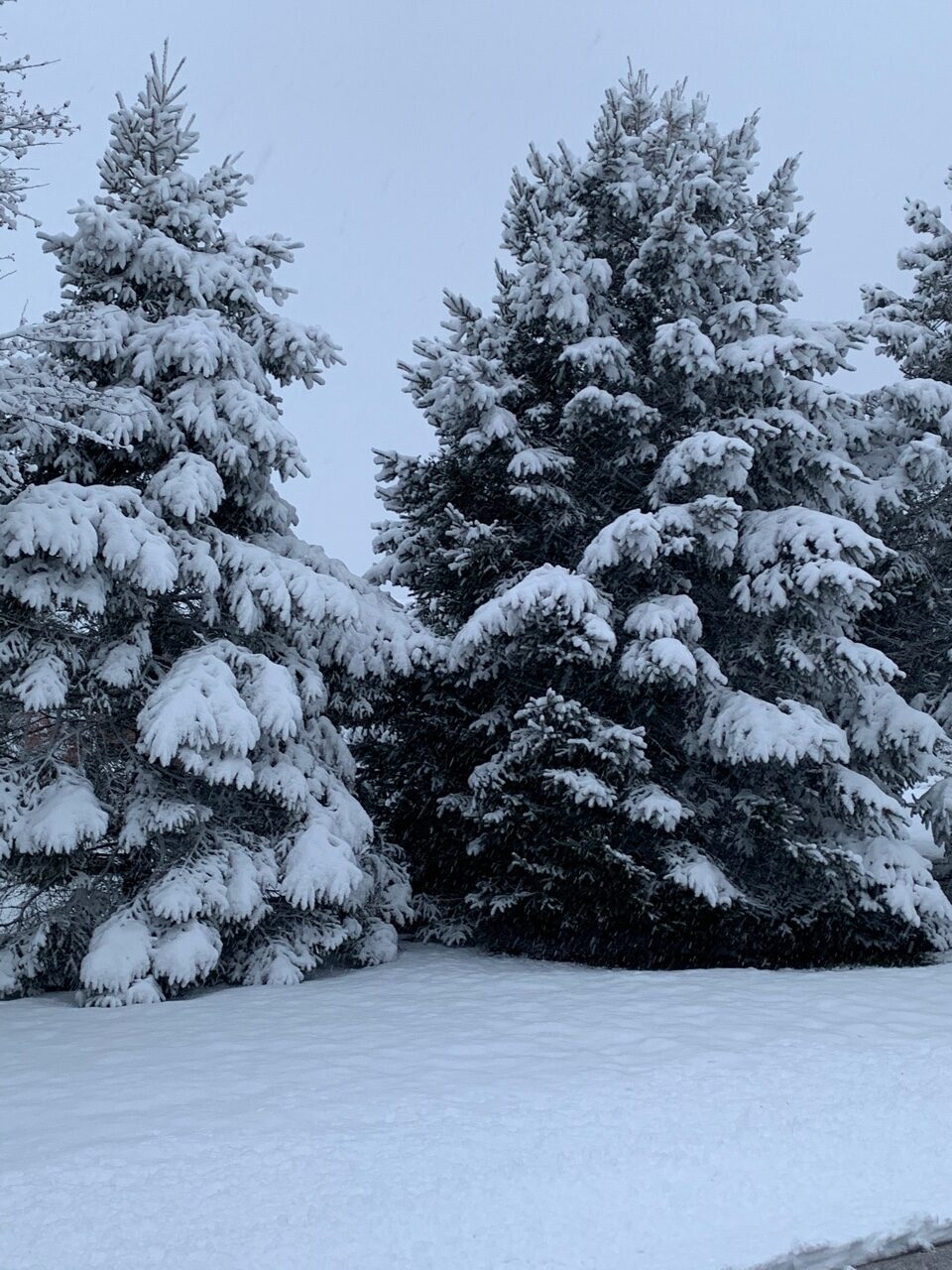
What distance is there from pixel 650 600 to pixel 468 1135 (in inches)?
241

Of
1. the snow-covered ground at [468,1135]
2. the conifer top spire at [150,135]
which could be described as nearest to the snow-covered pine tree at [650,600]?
the snow-covered ground at [468,1135]

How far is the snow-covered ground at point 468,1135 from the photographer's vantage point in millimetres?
4152

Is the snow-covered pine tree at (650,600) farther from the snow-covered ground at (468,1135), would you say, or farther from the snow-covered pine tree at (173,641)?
the snow-covered ground at (468,1135)

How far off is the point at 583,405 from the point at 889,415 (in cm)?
440

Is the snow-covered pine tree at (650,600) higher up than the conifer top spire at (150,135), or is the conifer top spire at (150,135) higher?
the conifer top spire at (150,135)

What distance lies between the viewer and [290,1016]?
7.65 meters

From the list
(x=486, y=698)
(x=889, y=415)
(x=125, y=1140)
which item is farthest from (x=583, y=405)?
(x=125, y=1140)

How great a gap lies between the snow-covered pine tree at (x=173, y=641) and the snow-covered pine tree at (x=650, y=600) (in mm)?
1352

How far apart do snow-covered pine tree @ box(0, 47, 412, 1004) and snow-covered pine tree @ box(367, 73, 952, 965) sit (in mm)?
1352

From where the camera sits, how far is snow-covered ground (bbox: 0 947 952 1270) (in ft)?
13.6

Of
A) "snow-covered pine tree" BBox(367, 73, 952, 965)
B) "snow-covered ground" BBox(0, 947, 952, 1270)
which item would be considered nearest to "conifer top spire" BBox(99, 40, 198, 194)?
"snow-covered pine tree" BBox(367, 73, 952, 965)

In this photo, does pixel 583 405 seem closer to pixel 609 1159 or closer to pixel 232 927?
pixel 232 927

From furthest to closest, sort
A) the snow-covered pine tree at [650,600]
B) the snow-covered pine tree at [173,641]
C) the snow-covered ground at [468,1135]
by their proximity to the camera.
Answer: the snow-covered pine tree at [650,600] < the snow-covered pine tree at [173,641] < the snow-covered ground at [468,1135]

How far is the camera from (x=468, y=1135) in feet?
16.3
